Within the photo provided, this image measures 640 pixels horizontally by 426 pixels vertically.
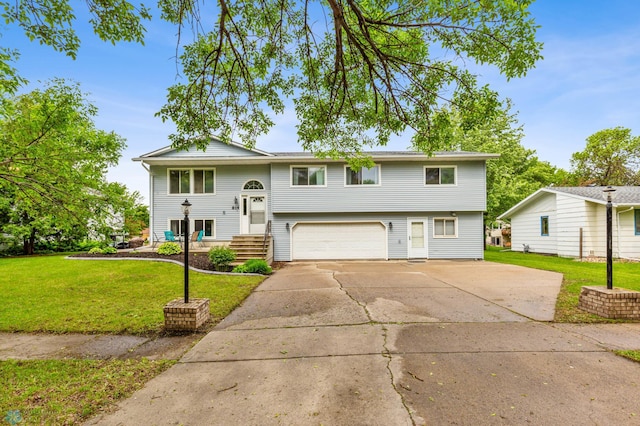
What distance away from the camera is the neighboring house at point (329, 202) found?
48.0ft

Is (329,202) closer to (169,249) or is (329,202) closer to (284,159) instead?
(284,159)

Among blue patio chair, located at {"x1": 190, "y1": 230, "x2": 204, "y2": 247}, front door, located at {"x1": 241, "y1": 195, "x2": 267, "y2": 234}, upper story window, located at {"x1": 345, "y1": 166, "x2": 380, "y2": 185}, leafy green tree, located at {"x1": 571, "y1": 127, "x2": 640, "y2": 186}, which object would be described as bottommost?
blue patio chair, located at {"x1": 190, "y1": 230, "x2": 204, "y2": 247}

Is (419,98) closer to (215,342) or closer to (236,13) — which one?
(236,13)

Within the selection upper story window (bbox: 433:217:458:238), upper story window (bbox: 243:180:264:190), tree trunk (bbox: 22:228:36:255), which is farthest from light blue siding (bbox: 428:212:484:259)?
tree trunk (bbox: 22:228:36:255)

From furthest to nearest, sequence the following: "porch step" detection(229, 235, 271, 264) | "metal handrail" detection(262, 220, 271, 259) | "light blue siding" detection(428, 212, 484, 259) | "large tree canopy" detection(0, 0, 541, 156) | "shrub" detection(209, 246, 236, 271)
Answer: "light blue siding" detection(428, 212, 484, 259) < "metal handrail" detection(262, 220, 271, 259) < "porch step" detection(229, 235, 271, 264) < "shrub" detection(209, 246, 236, 271) < "large tree canopy" detection(0, 0, 541, 156)

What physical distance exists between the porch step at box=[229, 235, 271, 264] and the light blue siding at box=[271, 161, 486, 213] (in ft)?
6.03

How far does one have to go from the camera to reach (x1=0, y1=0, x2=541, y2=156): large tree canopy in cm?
442

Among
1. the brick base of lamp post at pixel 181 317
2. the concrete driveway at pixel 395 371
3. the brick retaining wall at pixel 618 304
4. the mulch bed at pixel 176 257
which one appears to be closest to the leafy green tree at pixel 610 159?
the brick retaining wall at pixel 618 304

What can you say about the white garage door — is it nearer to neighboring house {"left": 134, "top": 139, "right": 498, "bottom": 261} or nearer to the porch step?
neighboring house {"left": 134, "top": 139, "right": 498, "bottom": 261}

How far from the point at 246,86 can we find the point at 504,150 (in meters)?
23.1

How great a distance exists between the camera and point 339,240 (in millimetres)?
14984

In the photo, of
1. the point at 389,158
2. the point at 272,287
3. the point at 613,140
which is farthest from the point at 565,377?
the point at 613,140

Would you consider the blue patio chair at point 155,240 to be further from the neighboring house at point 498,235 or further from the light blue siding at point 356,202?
the neighboring house at point 498,235

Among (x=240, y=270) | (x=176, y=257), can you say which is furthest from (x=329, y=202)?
(x=176, y=257)
